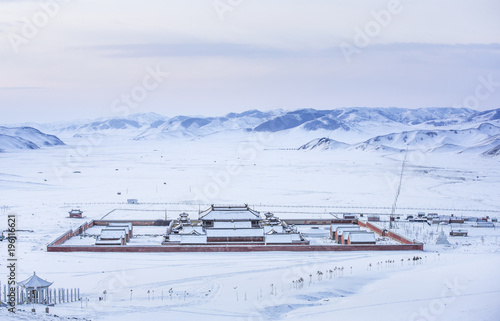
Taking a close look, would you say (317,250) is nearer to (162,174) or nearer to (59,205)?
(59,205)

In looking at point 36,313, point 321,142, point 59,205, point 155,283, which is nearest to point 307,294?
point 155,283

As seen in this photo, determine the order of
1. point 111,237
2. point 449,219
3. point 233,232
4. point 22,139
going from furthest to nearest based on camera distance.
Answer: point 22,139
point 449,219
point 233,232
point 111,237

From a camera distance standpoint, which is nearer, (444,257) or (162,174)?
(444,257)

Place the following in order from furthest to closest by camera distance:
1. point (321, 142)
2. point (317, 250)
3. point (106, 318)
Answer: point (321, 142), point (317, 250), point (106, 318)

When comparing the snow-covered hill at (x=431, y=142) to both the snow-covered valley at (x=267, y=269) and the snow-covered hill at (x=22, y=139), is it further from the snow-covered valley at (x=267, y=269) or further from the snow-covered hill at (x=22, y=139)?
the snow-covered valley at (x=267, y=269)

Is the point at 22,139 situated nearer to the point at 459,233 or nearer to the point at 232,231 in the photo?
the point at 232,231

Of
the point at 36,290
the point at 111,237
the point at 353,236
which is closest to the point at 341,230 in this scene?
the point at 353,236

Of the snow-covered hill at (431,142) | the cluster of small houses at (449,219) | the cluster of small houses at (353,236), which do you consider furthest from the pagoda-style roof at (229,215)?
the snow-covered hill at (431,142)
